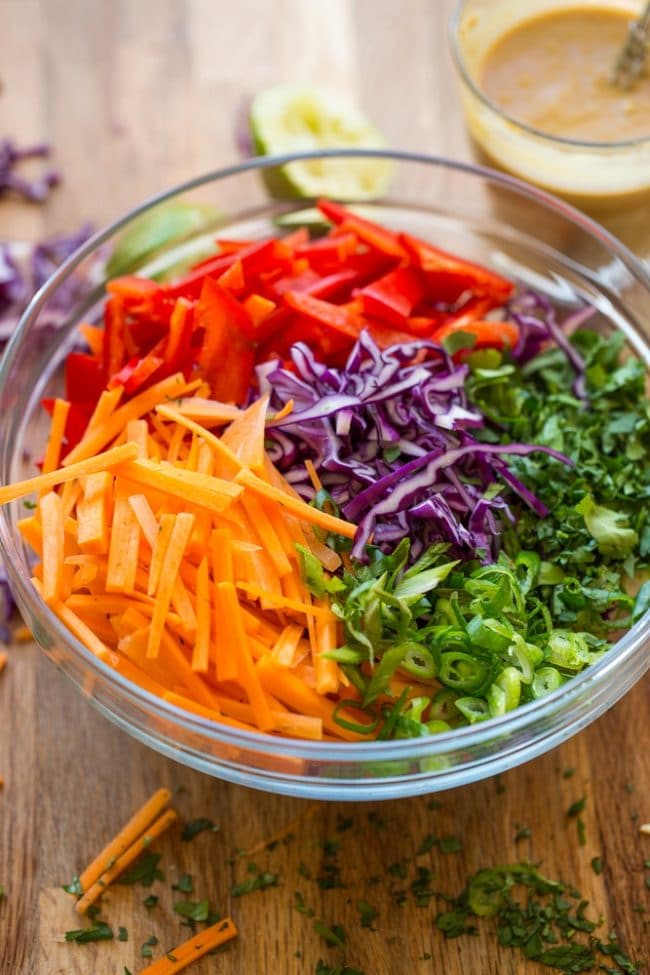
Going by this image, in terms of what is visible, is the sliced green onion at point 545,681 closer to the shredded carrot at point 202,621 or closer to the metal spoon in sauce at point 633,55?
the shredded carrot at point 202,621

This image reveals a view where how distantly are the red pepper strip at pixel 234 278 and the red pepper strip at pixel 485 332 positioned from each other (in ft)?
1.37

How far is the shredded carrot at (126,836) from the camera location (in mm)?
1951

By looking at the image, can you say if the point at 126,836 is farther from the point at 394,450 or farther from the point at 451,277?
the point at 451,277

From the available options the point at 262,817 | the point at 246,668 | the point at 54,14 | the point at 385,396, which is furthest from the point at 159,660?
the point at 54,14

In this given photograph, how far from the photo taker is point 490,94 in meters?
2.60

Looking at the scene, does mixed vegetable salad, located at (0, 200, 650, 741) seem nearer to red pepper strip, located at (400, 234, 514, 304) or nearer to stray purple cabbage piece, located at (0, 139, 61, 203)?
red pepper strip, located at (400, 234, 514, 304)

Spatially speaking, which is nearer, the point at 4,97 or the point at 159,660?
the point at 159,660

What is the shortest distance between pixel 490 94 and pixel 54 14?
1313 mm

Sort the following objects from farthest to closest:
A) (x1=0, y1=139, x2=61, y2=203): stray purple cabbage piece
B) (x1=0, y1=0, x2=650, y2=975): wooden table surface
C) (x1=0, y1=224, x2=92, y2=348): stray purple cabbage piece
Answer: (x1=0, y1=139, x2=61, y2=203): stray purple cabbage piece → (x1=0, y1=224, x2=92, y2=348): stray purple cabbage piece → (x1=0, y1=0, x2=650, y2=975): wooden table surface

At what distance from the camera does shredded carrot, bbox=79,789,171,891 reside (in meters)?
1.95

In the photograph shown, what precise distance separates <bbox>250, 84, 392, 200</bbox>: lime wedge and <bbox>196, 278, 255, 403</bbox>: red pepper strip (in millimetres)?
644

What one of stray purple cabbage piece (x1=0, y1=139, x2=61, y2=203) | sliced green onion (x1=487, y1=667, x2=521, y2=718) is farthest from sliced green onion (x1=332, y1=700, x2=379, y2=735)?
stray purple cabbage piece (x1=0, y1=139, x2=61, y2=203)

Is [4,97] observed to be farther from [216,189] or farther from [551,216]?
[551,216]

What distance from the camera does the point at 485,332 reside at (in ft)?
7.13
